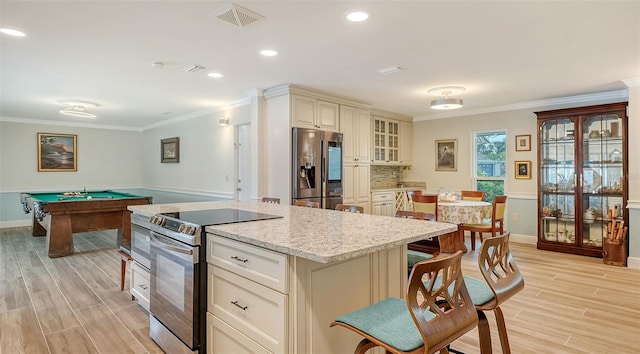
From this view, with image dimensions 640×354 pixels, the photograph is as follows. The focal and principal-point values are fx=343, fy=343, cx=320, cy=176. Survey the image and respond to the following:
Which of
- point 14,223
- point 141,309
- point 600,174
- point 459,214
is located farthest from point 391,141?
point 14,223

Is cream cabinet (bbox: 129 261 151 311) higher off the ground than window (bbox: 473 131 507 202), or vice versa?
window (bbox: 473 131 507 202)

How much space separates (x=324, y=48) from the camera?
317 cm

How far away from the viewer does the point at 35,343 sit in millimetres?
2426

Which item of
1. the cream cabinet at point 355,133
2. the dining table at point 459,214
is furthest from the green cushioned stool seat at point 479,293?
the cream cabinet at point 355,133

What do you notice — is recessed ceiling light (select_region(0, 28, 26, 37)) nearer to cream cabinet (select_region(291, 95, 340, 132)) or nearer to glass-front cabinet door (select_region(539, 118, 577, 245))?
cream cabinet (select_region(291, 95, 340, 132))

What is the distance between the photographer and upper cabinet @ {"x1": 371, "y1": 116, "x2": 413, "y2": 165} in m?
6.53

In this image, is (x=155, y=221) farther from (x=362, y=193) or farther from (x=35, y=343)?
(x=362, y=193)

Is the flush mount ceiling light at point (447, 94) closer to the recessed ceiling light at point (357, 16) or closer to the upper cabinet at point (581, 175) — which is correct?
the upper cabinet at point (581, 175)

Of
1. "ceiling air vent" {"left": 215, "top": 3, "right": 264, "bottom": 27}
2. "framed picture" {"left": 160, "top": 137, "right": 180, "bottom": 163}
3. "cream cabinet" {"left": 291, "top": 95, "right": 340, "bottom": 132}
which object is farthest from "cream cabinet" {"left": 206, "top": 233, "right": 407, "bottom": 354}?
"framed picture" {"left": 160, "top": 137, "right": 180, "bottom": 163}

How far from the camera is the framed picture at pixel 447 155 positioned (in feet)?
21.6

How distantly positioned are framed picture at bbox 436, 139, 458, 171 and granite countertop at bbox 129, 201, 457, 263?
15.7 feet

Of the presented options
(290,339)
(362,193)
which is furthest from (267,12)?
(362,193)

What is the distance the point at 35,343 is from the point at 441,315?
9.19 ft

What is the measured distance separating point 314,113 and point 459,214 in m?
2.40
